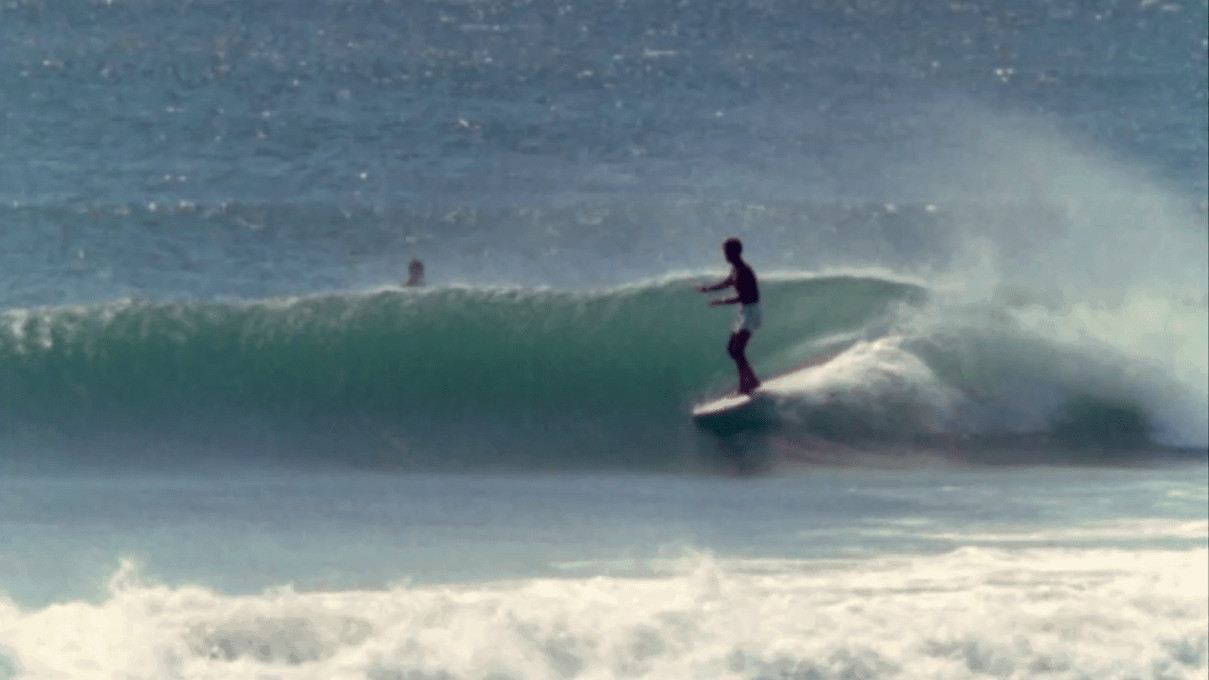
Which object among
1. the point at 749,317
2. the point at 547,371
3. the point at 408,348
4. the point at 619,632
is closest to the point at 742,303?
the point at 749,317

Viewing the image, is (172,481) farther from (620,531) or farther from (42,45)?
(42,45)

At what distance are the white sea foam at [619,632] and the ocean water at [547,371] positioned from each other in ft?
0.08

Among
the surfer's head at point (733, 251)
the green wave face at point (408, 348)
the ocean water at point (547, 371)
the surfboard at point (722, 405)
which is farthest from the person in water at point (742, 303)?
the green wave face at point (408, 348)

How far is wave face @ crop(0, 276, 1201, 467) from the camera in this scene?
13.9 m

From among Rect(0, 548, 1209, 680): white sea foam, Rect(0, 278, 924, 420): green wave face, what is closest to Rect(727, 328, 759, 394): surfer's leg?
Rect(0, 278, 924, 420): green wave face

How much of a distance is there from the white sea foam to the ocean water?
0.02 meters

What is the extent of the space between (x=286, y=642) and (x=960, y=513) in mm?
4635

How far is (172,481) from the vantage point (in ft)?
41.5

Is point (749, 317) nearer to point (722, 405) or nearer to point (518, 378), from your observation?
point (722, 405)

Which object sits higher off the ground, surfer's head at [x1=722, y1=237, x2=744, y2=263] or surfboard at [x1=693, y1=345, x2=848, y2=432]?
surfer's head at [x1=722, y1=237, x2=744, y2=263]

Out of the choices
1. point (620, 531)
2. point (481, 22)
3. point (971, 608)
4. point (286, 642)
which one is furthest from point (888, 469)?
point (481, 22)

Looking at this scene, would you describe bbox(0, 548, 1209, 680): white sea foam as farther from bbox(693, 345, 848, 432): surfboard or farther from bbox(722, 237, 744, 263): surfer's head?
bbox(722, 237, 744, 263): surfer's head

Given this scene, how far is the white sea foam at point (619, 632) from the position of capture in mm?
9117

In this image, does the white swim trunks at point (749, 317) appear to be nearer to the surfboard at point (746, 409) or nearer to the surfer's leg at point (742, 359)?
the surfer's leg at point (742, 359)
